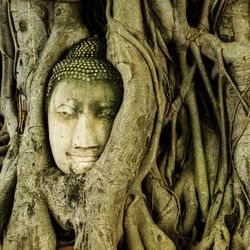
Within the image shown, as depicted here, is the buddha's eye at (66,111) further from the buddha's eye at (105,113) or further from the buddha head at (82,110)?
the buddha's eye at (105,113)

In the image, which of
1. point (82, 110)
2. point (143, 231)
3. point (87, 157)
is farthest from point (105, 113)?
point (143, 231)

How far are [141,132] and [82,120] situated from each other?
0.91ft

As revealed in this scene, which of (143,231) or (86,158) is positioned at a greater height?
(86,158)

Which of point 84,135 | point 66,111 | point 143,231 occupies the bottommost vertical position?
point 143,231

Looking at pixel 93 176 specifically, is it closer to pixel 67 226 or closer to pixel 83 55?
pixel 67 226

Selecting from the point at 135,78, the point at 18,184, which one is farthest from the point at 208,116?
the point at 18,184

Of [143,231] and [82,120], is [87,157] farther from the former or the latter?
[143,231]

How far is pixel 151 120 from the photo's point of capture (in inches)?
114

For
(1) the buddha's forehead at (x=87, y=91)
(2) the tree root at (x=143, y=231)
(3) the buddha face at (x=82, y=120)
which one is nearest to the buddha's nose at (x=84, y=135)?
(3) the buddha face at (x=82, y=120)

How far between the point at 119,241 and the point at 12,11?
1399 mm

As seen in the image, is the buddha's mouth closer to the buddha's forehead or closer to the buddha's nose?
the buddha's nose

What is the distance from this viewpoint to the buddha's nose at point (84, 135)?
2812 mm

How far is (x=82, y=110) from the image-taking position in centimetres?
285

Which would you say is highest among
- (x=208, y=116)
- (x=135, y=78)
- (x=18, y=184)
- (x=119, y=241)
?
(x=135, y=78)
